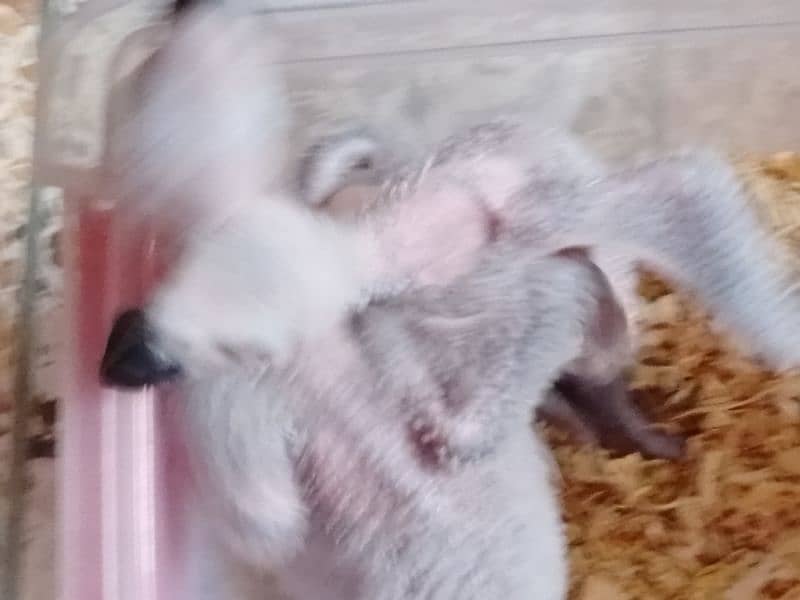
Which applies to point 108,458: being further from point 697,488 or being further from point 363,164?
point 697,488

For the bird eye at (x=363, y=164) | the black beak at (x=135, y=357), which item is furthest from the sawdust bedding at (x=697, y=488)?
the black beak at (x=135, y=357)

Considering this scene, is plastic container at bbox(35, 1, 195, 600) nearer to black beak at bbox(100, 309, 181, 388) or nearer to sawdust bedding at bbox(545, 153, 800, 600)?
black beak at bbox(100, 309, 181, 388)

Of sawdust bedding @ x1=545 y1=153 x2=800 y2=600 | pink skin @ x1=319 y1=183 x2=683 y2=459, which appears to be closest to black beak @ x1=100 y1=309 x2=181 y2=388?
pink skin @ x1=319 y1=183 x2=683 y2=459

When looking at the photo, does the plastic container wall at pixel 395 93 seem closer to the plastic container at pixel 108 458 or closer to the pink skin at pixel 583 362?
the plastic container at pixel 108 458

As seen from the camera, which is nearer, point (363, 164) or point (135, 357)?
A: point (135, 357)

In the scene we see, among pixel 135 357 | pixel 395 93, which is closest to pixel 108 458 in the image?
pixel 135 357

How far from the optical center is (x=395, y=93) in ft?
2.94

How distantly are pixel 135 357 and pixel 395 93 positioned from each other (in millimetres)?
438

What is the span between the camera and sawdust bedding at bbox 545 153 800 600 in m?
0.87

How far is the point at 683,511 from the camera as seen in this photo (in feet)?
2.86

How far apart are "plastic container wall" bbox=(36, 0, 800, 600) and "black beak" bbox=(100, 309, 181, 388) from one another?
0.58ft

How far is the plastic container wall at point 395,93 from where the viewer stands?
705 millimetres

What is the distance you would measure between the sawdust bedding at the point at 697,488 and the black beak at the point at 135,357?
43cm

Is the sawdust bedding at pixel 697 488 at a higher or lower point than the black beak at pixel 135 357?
lower
